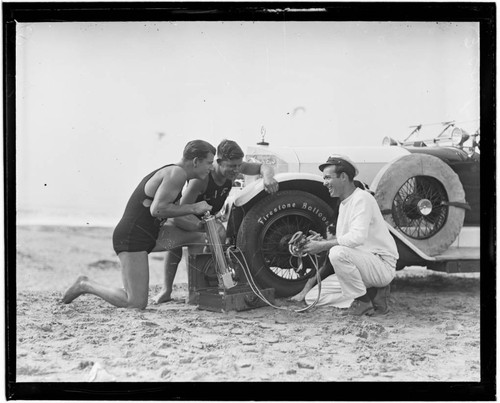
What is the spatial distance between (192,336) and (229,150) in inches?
52.1

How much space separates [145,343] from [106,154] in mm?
1352

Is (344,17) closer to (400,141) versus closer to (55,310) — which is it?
(400,141)

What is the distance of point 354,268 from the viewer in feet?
17.6

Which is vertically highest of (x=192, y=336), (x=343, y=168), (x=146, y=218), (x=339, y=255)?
(x=343, y=168)

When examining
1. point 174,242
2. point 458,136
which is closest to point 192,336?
point 174,242

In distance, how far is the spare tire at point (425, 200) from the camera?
549 cm

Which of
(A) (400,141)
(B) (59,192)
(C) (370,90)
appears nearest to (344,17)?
(C) (370,90)

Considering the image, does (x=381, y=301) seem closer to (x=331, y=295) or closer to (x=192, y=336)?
(x=331, y=295)

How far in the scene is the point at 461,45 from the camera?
5406 millimetres

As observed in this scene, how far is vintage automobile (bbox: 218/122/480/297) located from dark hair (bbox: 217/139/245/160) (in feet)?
0.23

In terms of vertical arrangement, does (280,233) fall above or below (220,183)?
below

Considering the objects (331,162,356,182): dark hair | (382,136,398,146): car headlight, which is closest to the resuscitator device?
(331,162,356,182): dark hair

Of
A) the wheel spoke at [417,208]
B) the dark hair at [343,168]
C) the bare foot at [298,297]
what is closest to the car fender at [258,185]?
the dark hair at [343,168]

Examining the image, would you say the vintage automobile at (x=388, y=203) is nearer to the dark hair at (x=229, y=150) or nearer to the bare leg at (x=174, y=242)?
the dark hair at (x=229, y=150)
